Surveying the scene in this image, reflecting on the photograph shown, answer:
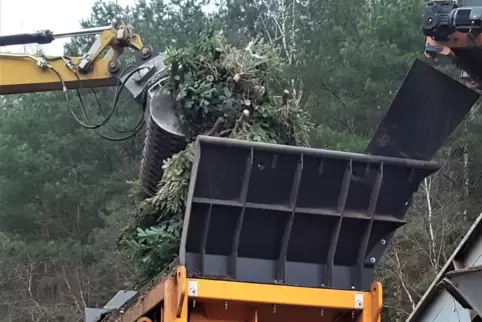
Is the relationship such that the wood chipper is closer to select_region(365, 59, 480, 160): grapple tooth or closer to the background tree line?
select_region(365, 59, 480, 160): grapple tooth

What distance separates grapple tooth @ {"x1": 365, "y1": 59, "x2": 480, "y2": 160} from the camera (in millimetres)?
5727

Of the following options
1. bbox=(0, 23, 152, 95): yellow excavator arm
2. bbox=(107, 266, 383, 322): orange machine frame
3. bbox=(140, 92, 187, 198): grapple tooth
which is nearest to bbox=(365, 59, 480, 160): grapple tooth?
bbox=(107, 266, 383, 322): orange machine frame

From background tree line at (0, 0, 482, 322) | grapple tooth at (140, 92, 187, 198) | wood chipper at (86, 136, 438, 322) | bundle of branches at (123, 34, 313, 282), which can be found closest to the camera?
wood chipper at (86, 136, 438, 322)

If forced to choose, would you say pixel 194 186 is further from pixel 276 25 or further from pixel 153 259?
pixel 276 25

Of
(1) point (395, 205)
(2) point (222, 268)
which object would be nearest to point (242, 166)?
(2) point (222, 268)

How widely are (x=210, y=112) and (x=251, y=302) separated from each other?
5.58ft

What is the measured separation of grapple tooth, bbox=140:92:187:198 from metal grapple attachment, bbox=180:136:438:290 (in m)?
1.30

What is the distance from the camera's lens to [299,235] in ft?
19.1

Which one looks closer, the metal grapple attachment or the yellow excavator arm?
the metal grapple attachment

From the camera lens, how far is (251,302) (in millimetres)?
5520

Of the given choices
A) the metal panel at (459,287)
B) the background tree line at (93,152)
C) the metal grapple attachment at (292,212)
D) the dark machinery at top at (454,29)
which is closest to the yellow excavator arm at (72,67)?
the metal grapple attachment at (292,212)

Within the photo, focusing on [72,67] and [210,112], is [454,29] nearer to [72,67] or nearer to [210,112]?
[210,112]

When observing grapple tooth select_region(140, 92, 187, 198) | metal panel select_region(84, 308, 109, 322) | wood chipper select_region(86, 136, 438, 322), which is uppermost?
grapple tooth select_region(140, 92, 187, 198)

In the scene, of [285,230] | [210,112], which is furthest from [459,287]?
[210,112]
